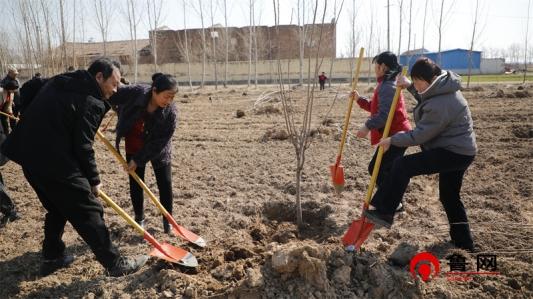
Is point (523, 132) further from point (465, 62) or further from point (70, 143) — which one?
point (465, 62)

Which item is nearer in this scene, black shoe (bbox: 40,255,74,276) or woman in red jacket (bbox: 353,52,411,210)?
black shoe (bbox: 40,255,74,276)

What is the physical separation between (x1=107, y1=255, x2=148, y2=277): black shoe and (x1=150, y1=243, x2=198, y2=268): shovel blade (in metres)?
0.21

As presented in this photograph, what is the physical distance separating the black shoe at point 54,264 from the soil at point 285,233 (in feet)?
0.28

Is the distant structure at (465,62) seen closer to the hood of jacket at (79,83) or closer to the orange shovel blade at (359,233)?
the orange shovel blade at (359,233)

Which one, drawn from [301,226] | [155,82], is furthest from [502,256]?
[155,82]

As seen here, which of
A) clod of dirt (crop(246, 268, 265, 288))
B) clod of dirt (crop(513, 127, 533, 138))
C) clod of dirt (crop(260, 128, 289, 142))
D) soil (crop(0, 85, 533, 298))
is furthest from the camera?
clod of dirt (crop(260, 128, 289, 142))

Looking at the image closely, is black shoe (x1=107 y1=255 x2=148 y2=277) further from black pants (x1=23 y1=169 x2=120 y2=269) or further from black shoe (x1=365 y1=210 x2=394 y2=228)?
black shoe (x1=365 y1=210 x2=394 y2=228)

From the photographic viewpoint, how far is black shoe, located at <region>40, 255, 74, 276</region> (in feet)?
10.1

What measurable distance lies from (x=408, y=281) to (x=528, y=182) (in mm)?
3087

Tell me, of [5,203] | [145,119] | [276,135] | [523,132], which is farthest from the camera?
[276,135]

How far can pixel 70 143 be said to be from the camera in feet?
8.43

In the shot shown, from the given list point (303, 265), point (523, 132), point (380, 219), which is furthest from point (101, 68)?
point (523, 132)

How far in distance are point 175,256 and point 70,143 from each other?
107cm

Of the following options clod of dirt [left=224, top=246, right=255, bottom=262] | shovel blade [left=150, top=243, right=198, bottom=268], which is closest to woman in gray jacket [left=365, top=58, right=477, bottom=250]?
clod of dirt [left=224, top=246, right=255, bottom=262]
